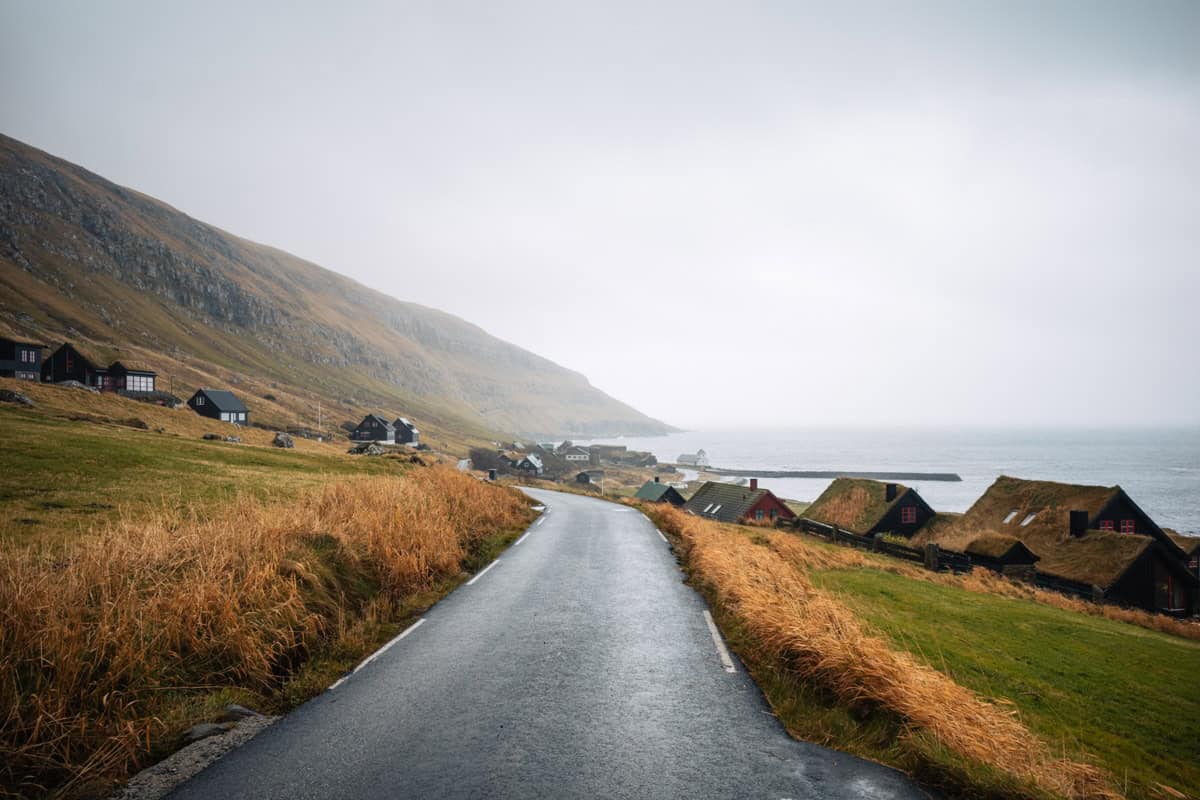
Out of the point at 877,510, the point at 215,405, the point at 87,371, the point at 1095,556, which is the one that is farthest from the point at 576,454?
the point at 1095,556

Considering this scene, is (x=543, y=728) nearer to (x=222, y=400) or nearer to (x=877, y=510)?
(x=877, y=510)

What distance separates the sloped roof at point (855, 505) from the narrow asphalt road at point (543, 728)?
39351 millimetres

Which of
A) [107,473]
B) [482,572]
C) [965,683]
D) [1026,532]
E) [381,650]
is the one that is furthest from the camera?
[1026,532]

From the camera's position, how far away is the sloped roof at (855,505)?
4494 centimetres

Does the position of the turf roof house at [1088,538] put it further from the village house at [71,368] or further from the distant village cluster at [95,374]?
the village house at [71,368]

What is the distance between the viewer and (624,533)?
985 inches

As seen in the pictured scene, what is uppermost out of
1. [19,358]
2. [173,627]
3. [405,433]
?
[19,358]

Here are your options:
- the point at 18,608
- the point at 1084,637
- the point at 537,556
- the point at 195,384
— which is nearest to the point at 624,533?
the point at 537,556

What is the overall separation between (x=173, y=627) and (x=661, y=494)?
66714mm

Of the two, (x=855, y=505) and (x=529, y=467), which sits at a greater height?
(x=855, y=505)

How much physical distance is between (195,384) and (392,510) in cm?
13130

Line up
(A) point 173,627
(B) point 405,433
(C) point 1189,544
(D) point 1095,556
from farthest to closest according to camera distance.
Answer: (B) point 405,433 < (C) point 1189,544 < (D) point 1095,556 < (A) point 173,627

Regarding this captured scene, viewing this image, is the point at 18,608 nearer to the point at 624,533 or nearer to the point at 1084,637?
the point at 624,533

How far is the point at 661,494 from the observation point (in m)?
72.4
